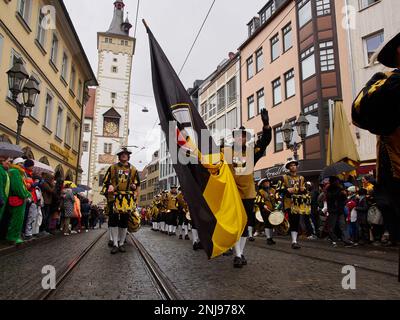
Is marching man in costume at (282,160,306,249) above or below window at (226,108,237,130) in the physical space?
below

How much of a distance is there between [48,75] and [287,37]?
15.7 m

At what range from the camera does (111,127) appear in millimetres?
59781

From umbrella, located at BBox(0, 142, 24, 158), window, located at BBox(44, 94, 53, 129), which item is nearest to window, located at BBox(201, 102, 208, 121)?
window, located at BBox(44, 94, 53, 129)

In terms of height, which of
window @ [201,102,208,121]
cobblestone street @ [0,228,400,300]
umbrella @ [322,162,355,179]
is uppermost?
window @ [201,102,208,121]

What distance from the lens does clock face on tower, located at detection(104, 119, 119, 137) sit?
59531 mm

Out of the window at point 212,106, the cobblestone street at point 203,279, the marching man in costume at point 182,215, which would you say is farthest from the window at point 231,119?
the cobblestone street at point 203,279

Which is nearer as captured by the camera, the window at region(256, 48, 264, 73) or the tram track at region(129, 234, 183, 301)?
the tram track at region(129, 234, 183, 301)

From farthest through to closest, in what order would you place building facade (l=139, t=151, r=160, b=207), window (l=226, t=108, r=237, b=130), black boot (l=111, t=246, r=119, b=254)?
building facade (l=139, t=151, r=160, b=207)
window (l=226, t=108, r=237, b=130)
black boot (l=111, t=246, r=119, b=254)

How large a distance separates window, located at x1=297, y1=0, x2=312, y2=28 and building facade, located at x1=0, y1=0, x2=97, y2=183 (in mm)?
14415

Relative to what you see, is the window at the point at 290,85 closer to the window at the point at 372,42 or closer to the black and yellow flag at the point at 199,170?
the window at the point at 372,42

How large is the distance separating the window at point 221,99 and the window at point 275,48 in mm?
9155

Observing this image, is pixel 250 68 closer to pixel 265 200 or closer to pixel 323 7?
pixel 323 7

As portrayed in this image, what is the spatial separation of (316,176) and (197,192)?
17156 mm

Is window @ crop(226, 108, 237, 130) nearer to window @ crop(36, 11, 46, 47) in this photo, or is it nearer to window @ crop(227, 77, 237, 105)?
window @ crop(227, 77, 237, 105)
